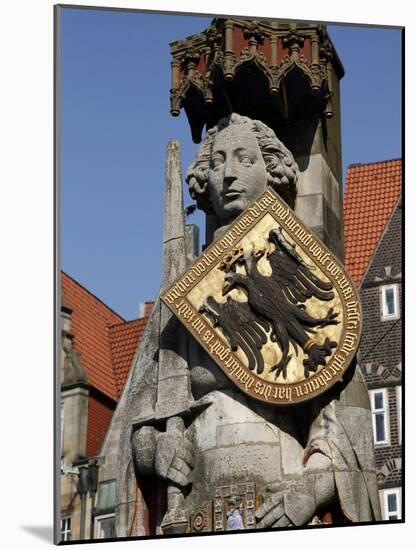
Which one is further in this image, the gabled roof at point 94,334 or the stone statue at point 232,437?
the gabled roof at point 94,334

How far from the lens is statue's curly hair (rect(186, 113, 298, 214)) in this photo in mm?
13383

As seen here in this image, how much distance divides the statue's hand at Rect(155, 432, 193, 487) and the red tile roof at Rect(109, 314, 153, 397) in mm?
1575

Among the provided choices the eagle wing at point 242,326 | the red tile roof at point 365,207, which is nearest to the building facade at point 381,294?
the red tile roof at point 365,207

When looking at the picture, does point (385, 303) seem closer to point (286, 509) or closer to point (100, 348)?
point (100, 348)

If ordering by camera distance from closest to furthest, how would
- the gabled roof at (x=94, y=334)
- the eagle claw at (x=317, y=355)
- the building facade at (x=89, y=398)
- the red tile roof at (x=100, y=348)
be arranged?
the eagle claw at (x=317, y=355), the building facade at (x=89, y=398), the gabled roof at (x=94, y=334), the red tile roof at (x=100, y=348)

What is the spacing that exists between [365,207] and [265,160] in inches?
130

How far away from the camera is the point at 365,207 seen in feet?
54.4

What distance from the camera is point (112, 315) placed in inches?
565

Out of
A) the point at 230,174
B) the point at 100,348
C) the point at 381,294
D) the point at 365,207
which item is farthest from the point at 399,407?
the point at 365,207

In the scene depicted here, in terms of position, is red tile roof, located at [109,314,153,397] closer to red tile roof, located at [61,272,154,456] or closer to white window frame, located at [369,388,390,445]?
red tile roof, located at [61,272,154,456]

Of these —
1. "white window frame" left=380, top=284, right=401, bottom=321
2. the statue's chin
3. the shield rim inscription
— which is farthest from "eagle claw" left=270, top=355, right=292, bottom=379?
"white window frame" left=380, top=284, right=401, bottom=321

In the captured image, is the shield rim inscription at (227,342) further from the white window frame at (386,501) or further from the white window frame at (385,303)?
the white window frame at (385,303)

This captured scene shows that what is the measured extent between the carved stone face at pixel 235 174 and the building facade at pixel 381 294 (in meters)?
1.02

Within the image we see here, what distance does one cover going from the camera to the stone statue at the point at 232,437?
42.0 feet
